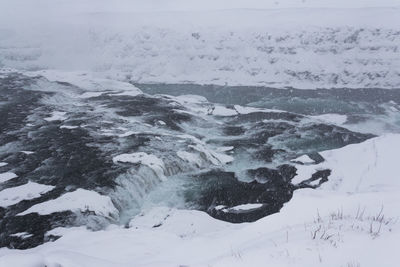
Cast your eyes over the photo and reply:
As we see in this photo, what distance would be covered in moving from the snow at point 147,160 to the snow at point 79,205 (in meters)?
3.39

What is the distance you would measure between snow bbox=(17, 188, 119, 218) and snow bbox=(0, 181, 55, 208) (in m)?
0.93

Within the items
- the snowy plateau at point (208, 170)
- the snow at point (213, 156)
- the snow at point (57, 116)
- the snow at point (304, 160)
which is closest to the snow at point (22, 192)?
the snowy plateau at point (208, 170)

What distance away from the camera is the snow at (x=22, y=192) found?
16672mm

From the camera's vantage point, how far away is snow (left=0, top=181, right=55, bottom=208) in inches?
656

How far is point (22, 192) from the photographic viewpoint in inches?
685

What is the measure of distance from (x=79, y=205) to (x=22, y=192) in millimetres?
2803

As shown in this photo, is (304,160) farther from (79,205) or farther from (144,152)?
(79,205)

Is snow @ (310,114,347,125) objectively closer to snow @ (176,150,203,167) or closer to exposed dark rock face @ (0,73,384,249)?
exposed dark rock face @ (0,73,384,249)

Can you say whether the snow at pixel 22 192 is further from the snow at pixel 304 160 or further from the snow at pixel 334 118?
the snow at pixel 334 118

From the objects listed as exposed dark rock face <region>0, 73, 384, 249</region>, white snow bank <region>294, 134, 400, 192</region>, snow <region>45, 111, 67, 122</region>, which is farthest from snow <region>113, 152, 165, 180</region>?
snow <region>45, 111, 67, 122</region>

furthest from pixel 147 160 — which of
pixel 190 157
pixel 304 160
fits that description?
pixel 304 160

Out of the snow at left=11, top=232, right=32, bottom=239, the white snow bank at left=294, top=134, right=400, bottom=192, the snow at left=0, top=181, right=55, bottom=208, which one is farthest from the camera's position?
the white snow bank at left=294, top=134, right=400, bottom=192

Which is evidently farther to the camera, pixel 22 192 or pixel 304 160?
pixel 304 160

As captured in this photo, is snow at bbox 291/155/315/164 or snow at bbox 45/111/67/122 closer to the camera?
snow at bbox 291/155/315/164
